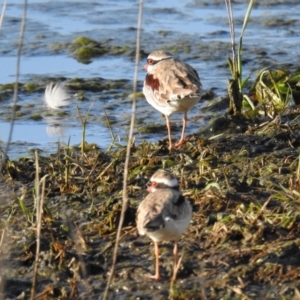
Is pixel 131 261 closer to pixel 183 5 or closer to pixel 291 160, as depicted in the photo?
pixel 291 160

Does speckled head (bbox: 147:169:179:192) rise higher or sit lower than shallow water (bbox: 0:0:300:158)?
higher

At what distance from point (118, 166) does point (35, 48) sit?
4870 millimetres

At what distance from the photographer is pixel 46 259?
17.6 ft

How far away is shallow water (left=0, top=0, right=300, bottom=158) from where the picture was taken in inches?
349

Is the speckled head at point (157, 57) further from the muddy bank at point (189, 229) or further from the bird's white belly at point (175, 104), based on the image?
the muddy bank at point (189, 229)

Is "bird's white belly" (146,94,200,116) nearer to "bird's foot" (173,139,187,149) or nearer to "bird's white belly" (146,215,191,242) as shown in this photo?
"bird's foot" (173,139,187,149)

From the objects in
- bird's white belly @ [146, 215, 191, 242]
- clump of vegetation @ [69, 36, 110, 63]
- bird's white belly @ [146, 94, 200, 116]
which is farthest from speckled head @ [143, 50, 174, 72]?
bird's white belly @ [146, 215, 191, 242]

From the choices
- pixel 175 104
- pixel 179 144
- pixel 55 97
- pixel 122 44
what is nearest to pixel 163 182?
pixel 179 144

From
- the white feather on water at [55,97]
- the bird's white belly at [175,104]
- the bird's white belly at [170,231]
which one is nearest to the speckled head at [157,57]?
the bird's white belly at [175,104]

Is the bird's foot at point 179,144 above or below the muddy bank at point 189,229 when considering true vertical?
below

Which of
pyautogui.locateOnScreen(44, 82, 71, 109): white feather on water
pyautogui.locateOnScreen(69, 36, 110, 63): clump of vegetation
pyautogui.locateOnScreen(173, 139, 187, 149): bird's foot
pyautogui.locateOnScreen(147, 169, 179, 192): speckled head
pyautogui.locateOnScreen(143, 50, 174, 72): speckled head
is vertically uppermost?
pyautogui.locateOnScreen(147, 169, 179, 192): speckled head

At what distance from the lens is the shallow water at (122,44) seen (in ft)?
29.1

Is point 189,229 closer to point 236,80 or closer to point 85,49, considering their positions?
point 236,80

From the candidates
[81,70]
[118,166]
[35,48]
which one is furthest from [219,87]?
[118,166]
